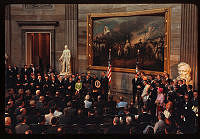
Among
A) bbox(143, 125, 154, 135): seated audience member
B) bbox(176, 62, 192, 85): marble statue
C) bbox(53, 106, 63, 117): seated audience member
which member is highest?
bbox(176, 62, 192, 85): marble statue

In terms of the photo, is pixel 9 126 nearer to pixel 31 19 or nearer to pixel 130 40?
pixel 130 40

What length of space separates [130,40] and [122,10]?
2.03 meters

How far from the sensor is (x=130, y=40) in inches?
726

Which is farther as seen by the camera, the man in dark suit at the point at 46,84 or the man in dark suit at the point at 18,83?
the man in dark suit at the point at 18,83

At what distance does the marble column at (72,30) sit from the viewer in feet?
66.8

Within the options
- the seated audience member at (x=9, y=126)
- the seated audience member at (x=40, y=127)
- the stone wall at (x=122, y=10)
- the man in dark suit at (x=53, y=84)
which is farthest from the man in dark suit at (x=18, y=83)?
the seated audience member at (x=40, y=127)

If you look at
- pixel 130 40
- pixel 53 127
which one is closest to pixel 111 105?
pixel 53 127

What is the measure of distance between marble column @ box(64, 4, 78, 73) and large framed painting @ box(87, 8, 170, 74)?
3.25ft

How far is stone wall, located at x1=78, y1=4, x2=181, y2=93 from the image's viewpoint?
1587 centimetres

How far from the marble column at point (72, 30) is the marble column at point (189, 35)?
7.76m

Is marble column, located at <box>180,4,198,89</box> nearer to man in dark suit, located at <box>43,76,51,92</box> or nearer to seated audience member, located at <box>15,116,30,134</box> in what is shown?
man in dark suit, located at <box>43,76,51,92</box>

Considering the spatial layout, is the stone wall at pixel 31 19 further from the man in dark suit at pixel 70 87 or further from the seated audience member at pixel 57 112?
the seated audience member at pixel 57 112

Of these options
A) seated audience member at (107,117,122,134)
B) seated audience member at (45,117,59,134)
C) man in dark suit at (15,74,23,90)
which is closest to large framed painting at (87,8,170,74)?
man in dark suit at (15,74,23,90)

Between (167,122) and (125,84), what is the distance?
348 inches
